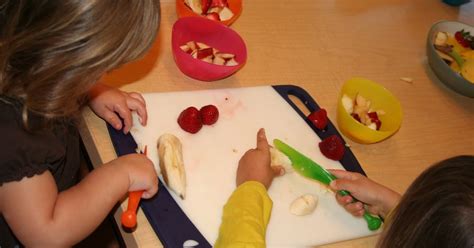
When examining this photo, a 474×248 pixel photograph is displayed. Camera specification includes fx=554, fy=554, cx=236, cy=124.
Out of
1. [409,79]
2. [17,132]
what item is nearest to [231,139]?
[17,132]

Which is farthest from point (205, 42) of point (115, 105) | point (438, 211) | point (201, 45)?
point (438, 211)

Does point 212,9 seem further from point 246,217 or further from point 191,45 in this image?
point 246,217

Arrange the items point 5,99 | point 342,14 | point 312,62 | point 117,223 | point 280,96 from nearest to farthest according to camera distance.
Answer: point 5,99 < point 117,223 < point 280,96 < point 312,62 < point 342,14

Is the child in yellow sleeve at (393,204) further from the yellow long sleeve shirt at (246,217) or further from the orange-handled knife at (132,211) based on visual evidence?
the orange-handled knife at (132,211)

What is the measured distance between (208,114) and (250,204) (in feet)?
0.60

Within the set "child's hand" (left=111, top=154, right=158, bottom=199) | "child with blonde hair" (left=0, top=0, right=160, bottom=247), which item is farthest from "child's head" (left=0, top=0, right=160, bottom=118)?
"child's hand" (left=111, top=154, right=158, bottom=199)

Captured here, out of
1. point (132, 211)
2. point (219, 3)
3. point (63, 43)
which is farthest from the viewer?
point (219, 3)

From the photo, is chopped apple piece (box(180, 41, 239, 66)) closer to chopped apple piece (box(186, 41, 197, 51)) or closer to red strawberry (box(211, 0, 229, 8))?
chopped apple piece (box(186, 41, 197, 51))

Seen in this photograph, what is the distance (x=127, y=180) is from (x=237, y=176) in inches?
6.9

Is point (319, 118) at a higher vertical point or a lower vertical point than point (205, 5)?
lower

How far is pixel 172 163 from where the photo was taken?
0.80 m

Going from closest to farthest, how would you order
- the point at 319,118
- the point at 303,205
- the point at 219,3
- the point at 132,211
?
the point at 132,211, the point at 303,205, the point at 319,118, the point at 219,3

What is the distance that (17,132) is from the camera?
0.67 meters

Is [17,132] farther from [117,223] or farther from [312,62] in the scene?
[312,62]
